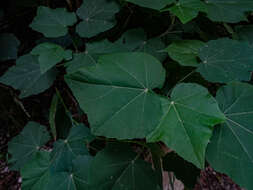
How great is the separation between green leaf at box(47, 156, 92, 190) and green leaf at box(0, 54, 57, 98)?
33cm

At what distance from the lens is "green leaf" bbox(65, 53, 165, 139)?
1.64 feet

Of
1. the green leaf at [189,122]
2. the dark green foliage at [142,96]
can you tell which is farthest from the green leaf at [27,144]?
the green leaf at [189,122]

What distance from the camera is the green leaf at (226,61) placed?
611mm

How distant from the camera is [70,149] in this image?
0.73 m

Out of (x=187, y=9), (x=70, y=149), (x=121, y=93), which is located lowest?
(x=70, y=149)

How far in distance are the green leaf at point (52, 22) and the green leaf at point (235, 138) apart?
1.93 feet

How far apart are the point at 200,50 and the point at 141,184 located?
45cm

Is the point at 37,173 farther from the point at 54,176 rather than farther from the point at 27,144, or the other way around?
the point at 27,144

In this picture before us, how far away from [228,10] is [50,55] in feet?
2.12

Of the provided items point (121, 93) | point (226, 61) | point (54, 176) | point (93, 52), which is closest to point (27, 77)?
point (93, 52)

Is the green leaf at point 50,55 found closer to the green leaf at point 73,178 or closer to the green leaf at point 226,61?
the green leaf at point 73,178

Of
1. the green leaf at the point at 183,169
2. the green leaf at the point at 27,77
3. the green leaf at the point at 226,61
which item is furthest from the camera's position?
the green leaf at the point at 27,77

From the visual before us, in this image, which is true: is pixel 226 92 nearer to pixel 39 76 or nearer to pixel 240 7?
pixel 240 7

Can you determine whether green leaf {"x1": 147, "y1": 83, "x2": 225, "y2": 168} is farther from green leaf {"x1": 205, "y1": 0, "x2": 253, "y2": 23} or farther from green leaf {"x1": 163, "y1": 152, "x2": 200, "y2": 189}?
green leaf {"x1": 205, "y1": 0, "x2": 253, "y2": 23}
